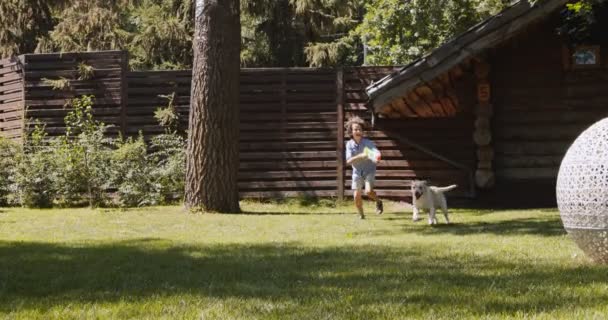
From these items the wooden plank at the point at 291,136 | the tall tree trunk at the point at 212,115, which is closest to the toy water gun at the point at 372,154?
the tall tree trunk at the point at 212,115

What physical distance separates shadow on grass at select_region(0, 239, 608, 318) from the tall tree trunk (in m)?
5.74

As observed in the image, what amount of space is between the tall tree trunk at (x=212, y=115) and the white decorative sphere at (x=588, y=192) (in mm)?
8109

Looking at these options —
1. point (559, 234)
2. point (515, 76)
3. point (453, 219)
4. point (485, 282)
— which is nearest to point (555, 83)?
point (515, 76)

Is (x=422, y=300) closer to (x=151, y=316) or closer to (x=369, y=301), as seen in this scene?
(x=369, y=301)

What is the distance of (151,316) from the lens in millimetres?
4906

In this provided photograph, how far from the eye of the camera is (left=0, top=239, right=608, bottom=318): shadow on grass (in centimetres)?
534

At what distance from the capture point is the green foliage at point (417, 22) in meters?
24.1

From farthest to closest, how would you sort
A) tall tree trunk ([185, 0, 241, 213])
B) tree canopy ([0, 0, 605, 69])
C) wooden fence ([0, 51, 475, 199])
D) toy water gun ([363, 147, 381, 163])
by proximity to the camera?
tree canopy ([0, 0, 605, 69]) < wooden fence ([0, 51, 475, 199]) < tall tree trunk ([185, 0, 241, 213]) < toy water gun ([363, 147, 381, 163])

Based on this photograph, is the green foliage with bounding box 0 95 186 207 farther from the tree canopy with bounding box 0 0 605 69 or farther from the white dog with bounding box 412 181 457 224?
the tree canopy with bounding box 0 0 605 69

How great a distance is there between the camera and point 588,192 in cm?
677

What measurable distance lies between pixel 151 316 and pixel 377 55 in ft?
82.5

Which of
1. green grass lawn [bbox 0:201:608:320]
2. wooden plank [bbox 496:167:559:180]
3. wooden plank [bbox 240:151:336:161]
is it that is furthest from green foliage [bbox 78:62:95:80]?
wooden plank [bbox 496:167:559:180]

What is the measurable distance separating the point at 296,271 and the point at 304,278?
391 mm

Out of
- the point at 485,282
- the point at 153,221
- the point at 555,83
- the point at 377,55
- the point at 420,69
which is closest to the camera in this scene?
the point at 485,282
